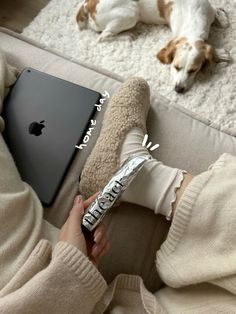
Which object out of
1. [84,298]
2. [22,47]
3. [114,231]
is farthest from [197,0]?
[84,298]

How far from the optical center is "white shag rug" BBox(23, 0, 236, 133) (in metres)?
1.16

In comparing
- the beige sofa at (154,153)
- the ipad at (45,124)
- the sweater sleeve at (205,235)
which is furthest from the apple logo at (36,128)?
the sweater sleeve at (205,235)

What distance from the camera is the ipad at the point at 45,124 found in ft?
2.66

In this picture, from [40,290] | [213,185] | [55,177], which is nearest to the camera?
[40,290]

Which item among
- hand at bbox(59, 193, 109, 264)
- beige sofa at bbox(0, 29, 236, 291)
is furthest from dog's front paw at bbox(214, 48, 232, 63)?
hand at bbox(59, 193, 109, 264)

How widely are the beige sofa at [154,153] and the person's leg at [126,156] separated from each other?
38mm

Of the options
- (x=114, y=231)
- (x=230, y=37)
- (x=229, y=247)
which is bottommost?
(x=114, y=231)

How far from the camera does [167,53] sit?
1.22m

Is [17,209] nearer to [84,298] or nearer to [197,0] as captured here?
[84,298]

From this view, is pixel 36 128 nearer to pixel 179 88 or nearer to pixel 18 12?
pixel 179 88

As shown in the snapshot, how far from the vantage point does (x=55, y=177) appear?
0.80 m

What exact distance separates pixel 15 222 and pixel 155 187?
0.25 m

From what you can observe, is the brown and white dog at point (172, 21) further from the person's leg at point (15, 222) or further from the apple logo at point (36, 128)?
the person's leg at point (15, 222)

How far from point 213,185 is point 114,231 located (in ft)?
0.69
